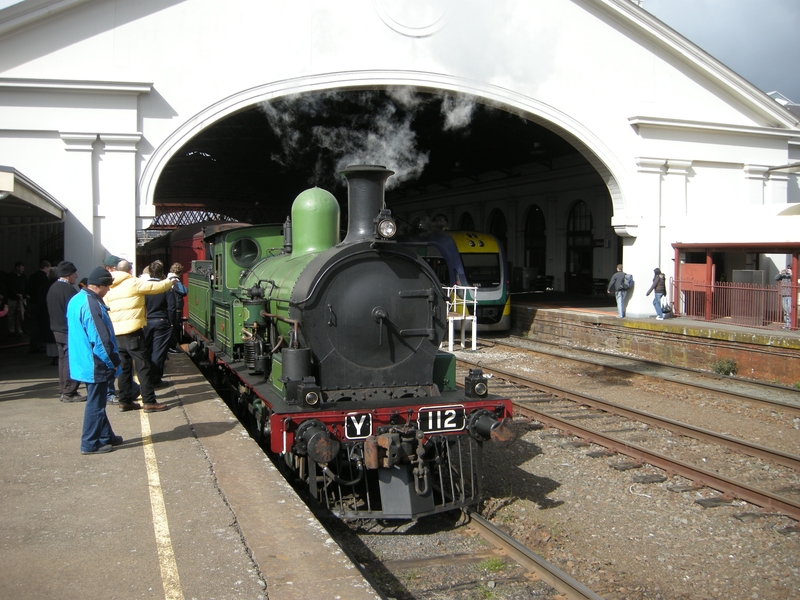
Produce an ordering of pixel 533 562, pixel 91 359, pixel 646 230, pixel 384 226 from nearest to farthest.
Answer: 1. pixel 533 562
2. pixel 384 226
3. pixel 91 359
4. pixel 646 230

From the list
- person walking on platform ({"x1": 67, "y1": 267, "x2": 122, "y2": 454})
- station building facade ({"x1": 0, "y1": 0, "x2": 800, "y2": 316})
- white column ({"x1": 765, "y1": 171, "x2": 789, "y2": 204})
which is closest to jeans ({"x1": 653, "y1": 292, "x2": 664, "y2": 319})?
station building facade ({"x1": 0, "y1": 0, "x2": 800, "y2": 316})

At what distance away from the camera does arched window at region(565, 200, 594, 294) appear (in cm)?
2417

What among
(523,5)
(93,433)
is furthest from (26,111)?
(523,5)

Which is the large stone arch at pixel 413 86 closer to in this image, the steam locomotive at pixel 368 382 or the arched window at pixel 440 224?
the arched window at pixel 440 224

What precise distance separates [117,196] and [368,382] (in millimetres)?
8322

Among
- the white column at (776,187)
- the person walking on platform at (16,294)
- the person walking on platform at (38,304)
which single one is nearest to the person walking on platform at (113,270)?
the person walking on platform at (38,304)

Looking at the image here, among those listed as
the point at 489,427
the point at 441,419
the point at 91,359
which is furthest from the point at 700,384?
the point at 91,359

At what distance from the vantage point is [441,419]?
4.95 m

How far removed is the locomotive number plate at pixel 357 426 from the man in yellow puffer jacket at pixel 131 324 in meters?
2.92

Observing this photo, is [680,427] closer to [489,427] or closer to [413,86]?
[489,427]

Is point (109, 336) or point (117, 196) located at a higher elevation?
point (117, 196)

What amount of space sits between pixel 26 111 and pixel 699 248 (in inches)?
537

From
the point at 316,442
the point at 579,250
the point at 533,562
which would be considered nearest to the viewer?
the point at 533,562

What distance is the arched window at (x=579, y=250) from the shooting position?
952 inches
